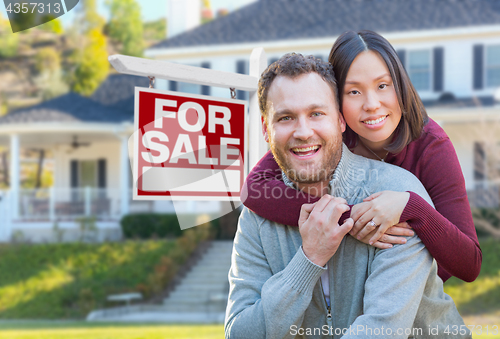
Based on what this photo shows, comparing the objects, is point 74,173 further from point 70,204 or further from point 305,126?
point 305,126

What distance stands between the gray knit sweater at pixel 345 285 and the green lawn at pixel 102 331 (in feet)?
23.8

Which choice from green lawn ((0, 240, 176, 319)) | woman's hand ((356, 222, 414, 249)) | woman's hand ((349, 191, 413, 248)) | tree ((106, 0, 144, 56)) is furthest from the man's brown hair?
tree ((106, 0, 144, 56))

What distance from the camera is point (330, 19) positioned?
59.2 ft

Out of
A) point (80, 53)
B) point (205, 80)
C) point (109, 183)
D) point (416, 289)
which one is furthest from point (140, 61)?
point (80, 53)

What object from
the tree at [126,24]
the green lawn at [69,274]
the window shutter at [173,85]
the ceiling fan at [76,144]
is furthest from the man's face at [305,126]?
the tree at [126,24]

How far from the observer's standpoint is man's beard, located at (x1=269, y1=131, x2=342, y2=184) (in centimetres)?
223

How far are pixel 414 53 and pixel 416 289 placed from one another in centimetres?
1574

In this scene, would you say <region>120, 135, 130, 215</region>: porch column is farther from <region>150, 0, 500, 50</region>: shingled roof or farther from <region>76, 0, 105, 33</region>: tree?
<region>76, 0, 105, 33</region>: tree

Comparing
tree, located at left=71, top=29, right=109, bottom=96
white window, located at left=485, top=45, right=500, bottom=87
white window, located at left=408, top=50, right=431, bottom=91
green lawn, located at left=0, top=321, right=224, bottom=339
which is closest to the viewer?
green lawn, located at left=0, top=321, right=224, bottom=339

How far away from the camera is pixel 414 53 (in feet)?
54.2

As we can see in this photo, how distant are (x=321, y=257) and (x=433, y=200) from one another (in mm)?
712

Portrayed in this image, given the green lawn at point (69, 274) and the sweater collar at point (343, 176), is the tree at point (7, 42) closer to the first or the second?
the green lawn at point (69, 274)

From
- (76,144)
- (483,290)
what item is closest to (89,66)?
(76,144)

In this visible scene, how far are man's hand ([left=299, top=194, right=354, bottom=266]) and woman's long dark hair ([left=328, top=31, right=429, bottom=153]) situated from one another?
2.02 feet
